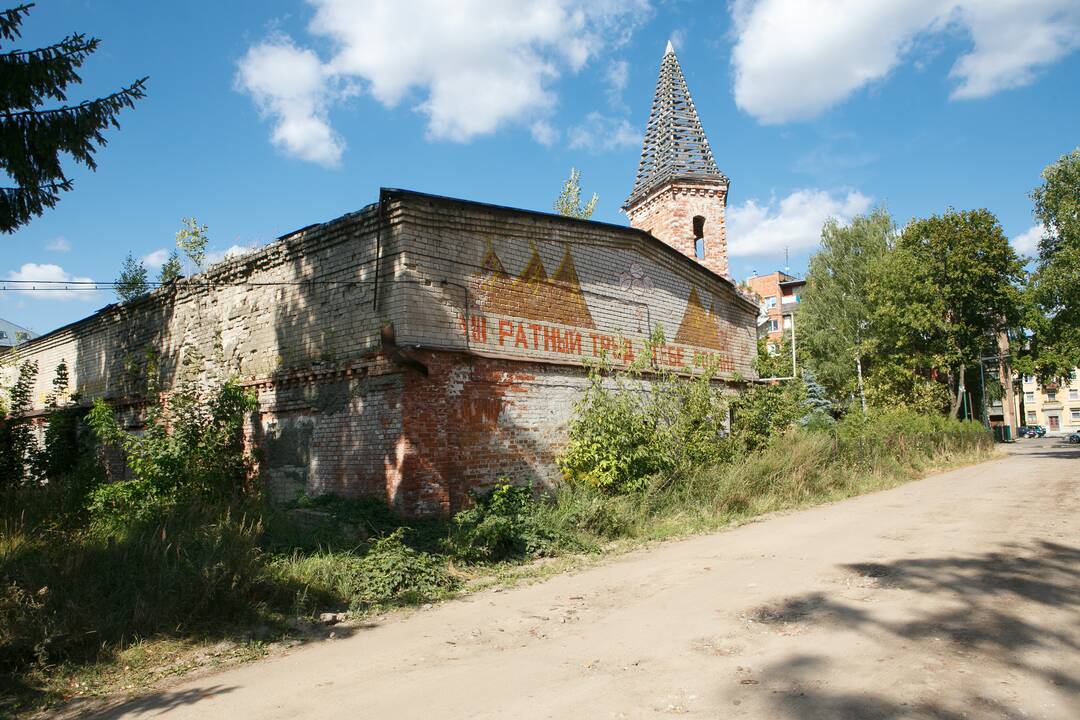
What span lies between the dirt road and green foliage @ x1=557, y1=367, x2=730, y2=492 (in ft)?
9.88

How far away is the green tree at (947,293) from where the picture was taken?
30.0 meters

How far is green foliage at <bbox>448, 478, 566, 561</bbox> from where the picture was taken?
866 centimetres

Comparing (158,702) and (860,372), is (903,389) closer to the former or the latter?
(860,372)

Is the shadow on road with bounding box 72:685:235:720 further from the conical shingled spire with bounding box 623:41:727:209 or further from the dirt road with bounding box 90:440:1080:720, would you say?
the conical shingled spire with bounding box 623:41:727:209

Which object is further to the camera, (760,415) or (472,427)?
(760,415)

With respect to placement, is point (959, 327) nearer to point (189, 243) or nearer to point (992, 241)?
point (992, 241)

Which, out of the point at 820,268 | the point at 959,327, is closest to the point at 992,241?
the point at 959,327

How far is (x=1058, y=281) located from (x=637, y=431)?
22421 mm

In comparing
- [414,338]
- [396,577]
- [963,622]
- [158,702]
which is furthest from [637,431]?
[158,702]

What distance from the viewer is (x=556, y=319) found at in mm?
12328

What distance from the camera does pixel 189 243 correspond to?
33844mm

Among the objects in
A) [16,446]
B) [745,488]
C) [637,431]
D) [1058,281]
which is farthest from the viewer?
[1058,281]

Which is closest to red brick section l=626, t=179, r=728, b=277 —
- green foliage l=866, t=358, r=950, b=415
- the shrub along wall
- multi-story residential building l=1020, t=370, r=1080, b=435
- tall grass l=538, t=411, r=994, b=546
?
the shrub along wall

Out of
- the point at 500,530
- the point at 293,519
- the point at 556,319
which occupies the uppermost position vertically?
the point at 556,319
